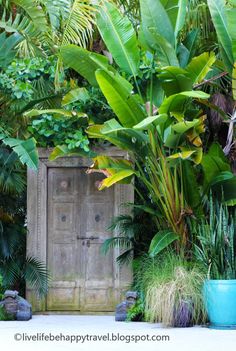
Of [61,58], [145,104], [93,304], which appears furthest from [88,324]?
[61,58]

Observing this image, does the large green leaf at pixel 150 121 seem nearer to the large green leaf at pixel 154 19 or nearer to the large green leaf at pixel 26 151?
the large green leaf at pixel 154 19

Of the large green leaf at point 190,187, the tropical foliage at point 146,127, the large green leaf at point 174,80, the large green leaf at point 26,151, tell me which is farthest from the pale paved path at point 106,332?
the large green leaf at point 174,80

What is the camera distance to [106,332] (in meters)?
8.99

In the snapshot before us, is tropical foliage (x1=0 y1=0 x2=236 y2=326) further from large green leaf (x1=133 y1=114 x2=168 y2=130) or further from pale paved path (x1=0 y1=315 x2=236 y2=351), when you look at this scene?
pale paved path (x1=0 y1=315 x2=236 y2=351)

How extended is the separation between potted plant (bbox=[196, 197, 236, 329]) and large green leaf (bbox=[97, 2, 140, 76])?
246 cm

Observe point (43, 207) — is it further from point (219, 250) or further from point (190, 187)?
point (219, 250)

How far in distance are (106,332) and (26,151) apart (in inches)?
118

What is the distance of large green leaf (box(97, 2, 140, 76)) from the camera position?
10.5 m

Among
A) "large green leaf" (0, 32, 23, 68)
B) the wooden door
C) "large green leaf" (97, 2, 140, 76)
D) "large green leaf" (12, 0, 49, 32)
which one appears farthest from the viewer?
"large green leaf" (12, 0, 49, 32)

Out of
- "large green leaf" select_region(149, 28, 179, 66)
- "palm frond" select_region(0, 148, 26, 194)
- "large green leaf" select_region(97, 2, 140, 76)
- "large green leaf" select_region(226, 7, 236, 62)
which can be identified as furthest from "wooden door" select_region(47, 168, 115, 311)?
"large green leaf" select_region(226, 7, 236, 62)

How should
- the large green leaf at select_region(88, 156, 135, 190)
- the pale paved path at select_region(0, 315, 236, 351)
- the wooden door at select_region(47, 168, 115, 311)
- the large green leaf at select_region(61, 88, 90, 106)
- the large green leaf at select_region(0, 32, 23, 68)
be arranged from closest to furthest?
1. the pale paved path at select_region(0, 315, 236, 351)
2. the large green leaf at select_region(88, 156, 135, 190)
3. the large green leaf at select_region(61, 88, 90, 106)
4. the large green leaf at select_region(0, 32, 23, 68)
5. the wooden door at select_region(47, 168, 115, 311)

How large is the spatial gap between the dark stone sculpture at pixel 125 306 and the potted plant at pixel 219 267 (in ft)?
4.08

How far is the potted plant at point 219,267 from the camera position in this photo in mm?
9227

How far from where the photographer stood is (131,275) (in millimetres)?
11172
